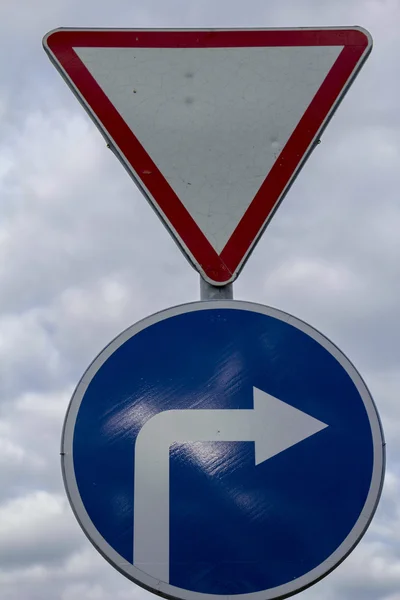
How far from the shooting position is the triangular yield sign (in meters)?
1.94

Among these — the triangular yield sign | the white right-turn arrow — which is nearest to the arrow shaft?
the white right-turn arrow

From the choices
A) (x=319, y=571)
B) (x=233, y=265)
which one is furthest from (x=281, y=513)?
(x=233, y=265)

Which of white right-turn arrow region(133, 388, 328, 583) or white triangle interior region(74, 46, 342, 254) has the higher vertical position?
white triangle interior region(74, 46, 342, 254)

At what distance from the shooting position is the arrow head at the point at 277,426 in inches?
63.9

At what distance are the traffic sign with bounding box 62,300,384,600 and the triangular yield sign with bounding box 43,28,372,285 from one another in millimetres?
293

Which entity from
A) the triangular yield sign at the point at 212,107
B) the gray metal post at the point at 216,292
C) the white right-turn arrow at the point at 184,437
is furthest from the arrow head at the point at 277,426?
the triangular yield sign at the point at 212,107

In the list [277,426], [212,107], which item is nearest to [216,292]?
[277,426]

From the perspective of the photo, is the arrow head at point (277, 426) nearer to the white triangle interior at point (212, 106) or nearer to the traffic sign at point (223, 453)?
the traffic sign at point (223, 453)

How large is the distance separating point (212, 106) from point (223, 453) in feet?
2.66

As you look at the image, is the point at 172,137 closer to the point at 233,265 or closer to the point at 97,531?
the point at 233,265

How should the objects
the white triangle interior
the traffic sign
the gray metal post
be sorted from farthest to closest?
the white triangle interior, the gray metal post, the traffic sign

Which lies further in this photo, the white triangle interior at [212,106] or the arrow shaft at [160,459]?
the white triangle interior at [212,106]

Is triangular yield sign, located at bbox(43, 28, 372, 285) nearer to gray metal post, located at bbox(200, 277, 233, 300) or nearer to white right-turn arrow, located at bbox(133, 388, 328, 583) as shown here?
gray metal post, located at bbox(200, 277, 233, 300)

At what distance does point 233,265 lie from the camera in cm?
188
